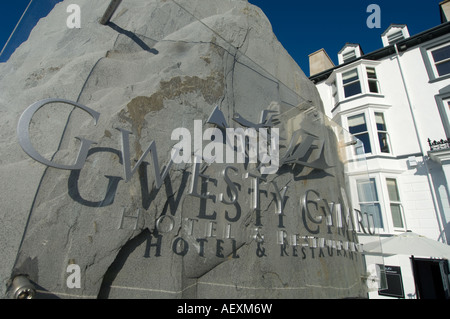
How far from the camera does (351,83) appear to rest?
1134 centimetres

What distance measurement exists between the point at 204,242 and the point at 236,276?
556 mm

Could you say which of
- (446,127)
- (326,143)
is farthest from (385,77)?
(326,143)

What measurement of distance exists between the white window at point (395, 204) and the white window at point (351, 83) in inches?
167

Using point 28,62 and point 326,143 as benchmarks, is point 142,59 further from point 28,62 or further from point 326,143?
point 326,143

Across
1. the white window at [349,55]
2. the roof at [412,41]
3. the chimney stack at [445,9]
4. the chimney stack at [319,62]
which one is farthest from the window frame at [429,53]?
the chimney stack at [319,62]

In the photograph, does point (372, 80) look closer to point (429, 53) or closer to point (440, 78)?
point (429, 53)

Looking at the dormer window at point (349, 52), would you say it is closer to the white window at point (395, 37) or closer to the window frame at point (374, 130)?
the white window at point (395, 37)

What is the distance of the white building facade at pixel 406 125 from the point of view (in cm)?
840

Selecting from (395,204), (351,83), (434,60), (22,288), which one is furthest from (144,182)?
(434,60)

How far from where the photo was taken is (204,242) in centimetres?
A: 254

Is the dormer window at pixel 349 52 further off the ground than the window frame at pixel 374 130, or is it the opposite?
the dormer window at pixel 349 52

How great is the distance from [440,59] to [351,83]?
10.3ft

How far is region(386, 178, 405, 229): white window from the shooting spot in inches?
349

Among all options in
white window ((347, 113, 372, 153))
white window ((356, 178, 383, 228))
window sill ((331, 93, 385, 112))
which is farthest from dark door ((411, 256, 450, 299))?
window sill ((331, 93, 385, 112))
